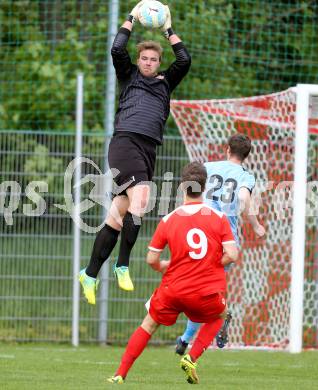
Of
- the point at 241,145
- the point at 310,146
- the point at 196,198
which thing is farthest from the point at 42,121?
the point at 196,198

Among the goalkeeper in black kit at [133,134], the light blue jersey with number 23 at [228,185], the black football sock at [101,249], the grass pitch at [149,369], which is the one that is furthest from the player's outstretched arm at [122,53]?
the grass pitch at [149,369]

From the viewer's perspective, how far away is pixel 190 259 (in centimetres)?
704

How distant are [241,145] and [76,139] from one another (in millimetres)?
3234

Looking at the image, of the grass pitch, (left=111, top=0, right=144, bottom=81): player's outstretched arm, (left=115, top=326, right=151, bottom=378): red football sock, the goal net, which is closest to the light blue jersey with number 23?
the grass pitch

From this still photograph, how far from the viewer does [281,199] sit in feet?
36.6

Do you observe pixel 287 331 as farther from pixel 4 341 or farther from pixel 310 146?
pixel 4 341

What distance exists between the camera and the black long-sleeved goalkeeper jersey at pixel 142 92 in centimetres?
789

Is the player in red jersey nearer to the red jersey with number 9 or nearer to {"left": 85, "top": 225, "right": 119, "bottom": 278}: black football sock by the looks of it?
the red jersey with number 9

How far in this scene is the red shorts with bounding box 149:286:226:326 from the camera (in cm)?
706

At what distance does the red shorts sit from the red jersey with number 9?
1.7 inches

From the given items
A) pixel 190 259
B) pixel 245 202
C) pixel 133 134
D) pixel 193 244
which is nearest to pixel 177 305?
pixel 190 259

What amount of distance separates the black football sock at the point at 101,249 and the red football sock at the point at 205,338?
1027mm

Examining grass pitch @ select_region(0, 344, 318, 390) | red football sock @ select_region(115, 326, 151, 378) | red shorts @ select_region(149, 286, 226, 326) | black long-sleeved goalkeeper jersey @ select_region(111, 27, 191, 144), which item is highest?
black long-sleeved goalkeeper jersey @ select_region(111, 27, 191, 144)

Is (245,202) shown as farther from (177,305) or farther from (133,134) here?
(177,305)
